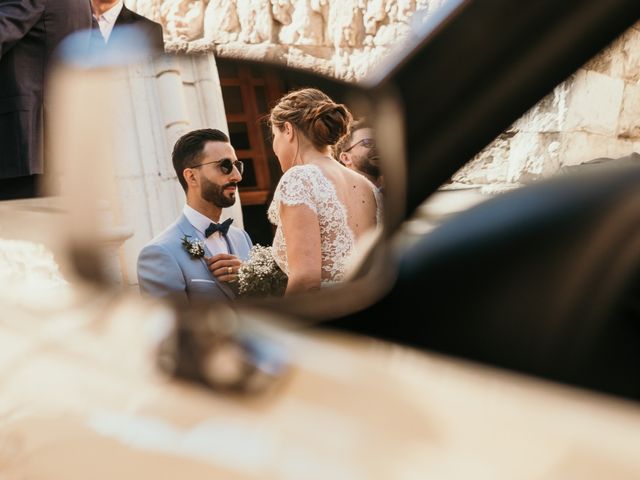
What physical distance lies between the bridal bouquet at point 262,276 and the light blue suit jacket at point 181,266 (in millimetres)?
12

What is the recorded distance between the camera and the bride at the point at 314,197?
0.74m

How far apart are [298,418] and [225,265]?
1.01 feet

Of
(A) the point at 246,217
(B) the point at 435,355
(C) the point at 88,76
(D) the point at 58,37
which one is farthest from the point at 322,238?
(D) the point at 58,37

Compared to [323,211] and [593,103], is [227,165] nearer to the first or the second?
[323,211]

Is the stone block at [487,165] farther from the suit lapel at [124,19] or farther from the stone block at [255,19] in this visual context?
the stone block at [255,19]

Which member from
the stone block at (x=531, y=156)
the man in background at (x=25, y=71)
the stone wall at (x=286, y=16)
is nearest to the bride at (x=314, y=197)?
the stone block at (x=531, y=156)

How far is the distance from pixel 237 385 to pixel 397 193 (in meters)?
0.45

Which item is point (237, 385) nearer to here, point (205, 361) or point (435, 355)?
point (205, 361)

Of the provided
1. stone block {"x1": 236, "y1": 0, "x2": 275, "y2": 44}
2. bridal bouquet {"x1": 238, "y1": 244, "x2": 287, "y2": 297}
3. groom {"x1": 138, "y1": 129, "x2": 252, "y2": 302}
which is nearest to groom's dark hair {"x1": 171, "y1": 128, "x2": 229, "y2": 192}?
groom {"x1": 138, "y1": 129, "x2": 252, "y2": 302}

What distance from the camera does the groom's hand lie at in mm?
772

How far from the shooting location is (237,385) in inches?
42.5

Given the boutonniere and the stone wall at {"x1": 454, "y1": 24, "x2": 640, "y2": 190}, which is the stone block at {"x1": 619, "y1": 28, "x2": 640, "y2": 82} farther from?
the boutonniere

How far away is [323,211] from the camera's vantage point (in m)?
0.75

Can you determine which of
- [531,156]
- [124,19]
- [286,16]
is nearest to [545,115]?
[531,156]
